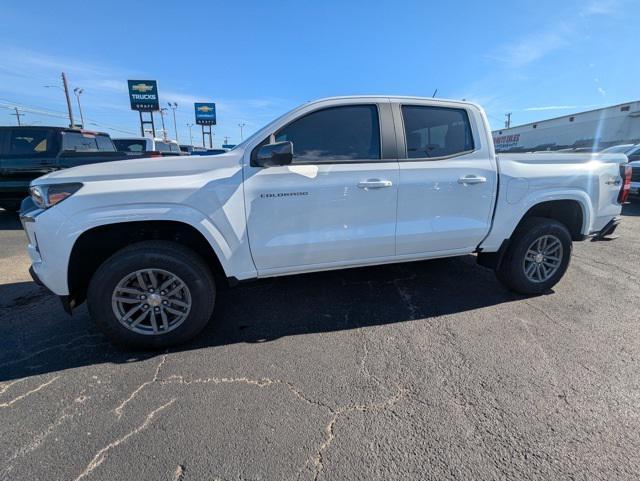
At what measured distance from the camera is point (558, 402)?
2162 millimetres

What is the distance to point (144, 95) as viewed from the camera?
3666 cm

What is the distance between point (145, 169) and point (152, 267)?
2.53 ft

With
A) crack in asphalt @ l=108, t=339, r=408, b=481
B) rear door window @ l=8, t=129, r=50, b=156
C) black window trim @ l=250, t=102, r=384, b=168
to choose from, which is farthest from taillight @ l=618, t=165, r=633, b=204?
rear door window @ l=8, t=129, r=50, b=156

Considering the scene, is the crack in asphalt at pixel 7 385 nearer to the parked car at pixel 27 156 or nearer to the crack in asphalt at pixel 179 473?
the crack in asphalt at pixel 179 473

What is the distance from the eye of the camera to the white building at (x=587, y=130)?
2208 centimetres

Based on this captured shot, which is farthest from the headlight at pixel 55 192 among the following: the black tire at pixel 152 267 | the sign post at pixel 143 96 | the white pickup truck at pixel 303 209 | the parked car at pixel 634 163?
the sign post at pixel 143 96

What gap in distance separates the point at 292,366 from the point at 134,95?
42.6m

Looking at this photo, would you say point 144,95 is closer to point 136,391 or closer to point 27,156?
point 27,156

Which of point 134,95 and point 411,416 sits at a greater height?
point 134,95

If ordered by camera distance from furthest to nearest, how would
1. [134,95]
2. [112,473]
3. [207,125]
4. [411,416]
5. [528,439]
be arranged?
[207,125] < [134,95] < [411,416] < [528,439] < [112,473]

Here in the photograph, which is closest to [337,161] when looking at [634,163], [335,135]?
[335,135]

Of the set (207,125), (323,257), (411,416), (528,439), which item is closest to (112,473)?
(411,416)

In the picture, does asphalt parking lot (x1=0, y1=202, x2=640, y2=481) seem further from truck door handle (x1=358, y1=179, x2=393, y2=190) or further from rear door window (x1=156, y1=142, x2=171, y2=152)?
rear door window (x1=156, y1=142, x2=171, y2=152)

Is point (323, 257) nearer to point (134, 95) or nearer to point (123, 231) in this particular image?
point (123, 231)
